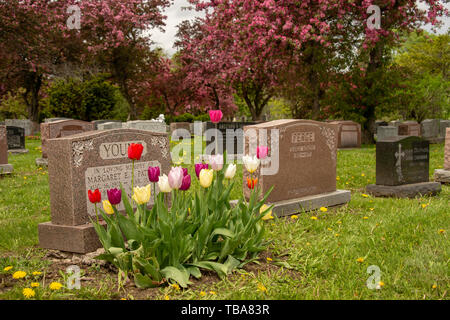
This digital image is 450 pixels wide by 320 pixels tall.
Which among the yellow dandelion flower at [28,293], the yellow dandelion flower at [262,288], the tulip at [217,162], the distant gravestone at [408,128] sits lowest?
the yellow dandelion flower at [262,288]

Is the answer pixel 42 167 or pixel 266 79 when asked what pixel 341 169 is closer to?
pixel 42 167

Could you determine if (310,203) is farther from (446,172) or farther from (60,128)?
(60,128)

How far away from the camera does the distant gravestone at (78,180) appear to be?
4328mm

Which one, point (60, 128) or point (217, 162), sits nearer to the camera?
point (217, 162)

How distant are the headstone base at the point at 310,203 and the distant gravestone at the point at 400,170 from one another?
1.13 metres

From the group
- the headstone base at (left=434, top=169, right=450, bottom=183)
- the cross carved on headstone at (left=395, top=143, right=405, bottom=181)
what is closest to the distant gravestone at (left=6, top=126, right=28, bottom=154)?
the cross carved on headstone at (left=395, top=143, right=405, bottom=181)

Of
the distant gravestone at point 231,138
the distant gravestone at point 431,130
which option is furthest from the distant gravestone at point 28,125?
the distant gravestone at point 431,130

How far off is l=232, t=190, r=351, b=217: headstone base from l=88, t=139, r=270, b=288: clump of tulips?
1832 mm

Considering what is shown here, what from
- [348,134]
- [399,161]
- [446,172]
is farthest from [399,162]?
[348,134]

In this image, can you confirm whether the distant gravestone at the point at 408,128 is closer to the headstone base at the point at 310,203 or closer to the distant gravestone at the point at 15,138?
the headstone base at the point at 310,203

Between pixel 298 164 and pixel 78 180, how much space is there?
10.3 ft

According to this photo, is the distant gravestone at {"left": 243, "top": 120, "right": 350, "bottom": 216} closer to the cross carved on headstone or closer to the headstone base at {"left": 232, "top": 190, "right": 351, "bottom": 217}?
the headstone base at {"left": 232, "top": 190, "right": 351, "bottom": 217}

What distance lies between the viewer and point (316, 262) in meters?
3.79

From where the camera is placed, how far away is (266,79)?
2784 cm
